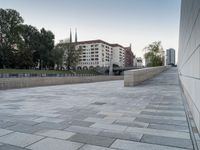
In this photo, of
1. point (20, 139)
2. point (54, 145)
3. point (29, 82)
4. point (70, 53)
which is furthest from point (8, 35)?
point (54, 145)

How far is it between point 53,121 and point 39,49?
176 ft

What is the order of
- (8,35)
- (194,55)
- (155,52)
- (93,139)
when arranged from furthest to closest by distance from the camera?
(155,52), (8,35), (194,55), (93,139)

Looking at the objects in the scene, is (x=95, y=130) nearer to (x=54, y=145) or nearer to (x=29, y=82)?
(x=54, y=145)

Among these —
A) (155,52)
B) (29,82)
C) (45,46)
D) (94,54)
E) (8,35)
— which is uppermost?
(94,54)

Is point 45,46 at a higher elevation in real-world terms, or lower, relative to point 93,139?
higher

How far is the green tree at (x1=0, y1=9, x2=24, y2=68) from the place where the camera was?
44713mm

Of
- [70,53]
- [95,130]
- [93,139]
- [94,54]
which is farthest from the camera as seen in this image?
[94,54]

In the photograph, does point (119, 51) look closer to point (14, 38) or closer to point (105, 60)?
point (105, 60)

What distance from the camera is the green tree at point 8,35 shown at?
44.7 meters

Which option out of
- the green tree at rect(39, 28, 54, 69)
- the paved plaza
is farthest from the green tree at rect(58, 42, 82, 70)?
the paved plaza

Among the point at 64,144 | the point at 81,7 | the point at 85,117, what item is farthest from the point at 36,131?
the point at 81,7

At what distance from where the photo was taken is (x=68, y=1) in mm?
19797

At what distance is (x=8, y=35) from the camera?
148ft

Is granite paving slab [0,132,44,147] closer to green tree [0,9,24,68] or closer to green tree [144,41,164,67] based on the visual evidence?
green tree [144,41,164,67]
